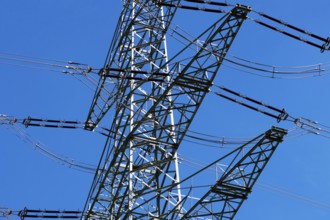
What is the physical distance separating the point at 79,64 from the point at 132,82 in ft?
11.4

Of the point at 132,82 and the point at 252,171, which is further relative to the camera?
the point at 132,82

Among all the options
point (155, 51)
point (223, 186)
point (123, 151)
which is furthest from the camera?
point (155, 51)

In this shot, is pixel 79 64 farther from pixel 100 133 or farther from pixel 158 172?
pixel 158 172

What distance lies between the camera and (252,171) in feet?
138

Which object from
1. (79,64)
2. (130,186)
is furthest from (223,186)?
(79,64)

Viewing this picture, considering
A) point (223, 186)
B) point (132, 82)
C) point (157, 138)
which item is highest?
point (132, 82)

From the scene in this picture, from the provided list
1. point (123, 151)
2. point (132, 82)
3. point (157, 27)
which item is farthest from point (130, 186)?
point (157, 27)

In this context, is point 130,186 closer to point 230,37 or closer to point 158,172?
point 158,172

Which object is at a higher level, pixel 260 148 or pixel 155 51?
pixel 155 51

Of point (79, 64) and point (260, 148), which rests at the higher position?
point (79, 64)

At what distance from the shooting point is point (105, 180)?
150 feet

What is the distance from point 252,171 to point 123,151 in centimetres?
581

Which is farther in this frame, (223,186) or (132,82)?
(132,82)

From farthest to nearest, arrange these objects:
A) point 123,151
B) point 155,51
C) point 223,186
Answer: point 155,51
point 123,151
point 223,186
